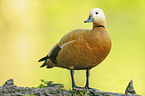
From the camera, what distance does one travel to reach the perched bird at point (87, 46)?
292 centimetres

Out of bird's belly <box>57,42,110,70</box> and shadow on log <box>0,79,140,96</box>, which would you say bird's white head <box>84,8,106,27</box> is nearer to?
bird's belly <box>57,42,110,70</box>

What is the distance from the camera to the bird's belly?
293 cm

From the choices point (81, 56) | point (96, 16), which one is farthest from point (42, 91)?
point (96, 16)

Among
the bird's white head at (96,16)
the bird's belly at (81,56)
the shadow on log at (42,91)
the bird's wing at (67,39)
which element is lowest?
the shadow on log at (42,91)

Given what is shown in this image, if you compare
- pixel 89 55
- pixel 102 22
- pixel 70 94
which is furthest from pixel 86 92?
pixel 102 22

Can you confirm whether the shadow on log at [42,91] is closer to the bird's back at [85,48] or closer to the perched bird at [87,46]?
the perched bird at [87,46]

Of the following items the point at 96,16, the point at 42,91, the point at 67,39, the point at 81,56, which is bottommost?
the point at 42,91

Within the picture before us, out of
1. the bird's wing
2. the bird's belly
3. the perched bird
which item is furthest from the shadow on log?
the bird's wing

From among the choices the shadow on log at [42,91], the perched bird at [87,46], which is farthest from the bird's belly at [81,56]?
the shadow on log at [42,91]

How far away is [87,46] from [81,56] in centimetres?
13

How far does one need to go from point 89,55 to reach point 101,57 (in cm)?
15

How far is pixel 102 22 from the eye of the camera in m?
3.04

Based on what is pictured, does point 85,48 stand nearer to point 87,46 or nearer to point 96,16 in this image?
point 87,46

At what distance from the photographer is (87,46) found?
9.61 ft
